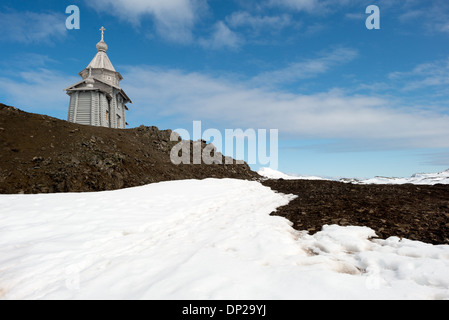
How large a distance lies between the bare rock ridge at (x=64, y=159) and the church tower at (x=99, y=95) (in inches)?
470

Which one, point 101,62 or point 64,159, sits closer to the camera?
point 64,159

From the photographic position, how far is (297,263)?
14.5ft

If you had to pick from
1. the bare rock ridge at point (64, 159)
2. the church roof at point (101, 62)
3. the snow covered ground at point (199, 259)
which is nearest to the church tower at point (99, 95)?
the church roof at point (101, 62)

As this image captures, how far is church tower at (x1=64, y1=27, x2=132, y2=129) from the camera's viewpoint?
28.7 m

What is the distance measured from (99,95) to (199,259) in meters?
29.5

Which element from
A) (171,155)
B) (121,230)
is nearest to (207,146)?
(171,155)

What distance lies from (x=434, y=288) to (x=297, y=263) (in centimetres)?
185

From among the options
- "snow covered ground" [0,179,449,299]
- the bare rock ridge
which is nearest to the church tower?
the bare rock ridge

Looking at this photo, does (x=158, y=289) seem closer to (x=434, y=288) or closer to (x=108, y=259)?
(x=108, y=259)

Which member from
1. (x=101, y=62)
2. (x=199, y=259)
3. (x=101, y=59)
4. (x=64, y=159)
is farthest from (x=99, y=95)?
(x=199, y=259)

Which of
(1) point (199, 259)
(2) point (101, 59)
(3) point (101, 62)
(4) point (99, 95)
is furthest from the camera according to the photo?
(2) point (101, 59)

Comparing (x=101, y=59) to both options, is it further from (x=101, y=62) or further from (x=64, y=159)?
(x=64, y=159)

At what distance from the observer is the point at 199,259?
4570 millimetres

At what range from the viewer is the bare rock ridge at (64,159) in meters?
12.4
